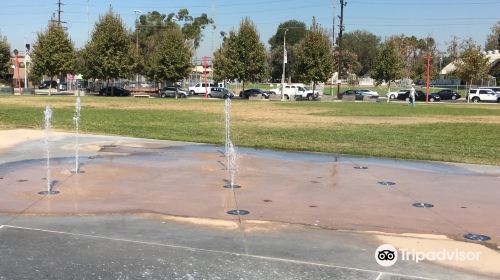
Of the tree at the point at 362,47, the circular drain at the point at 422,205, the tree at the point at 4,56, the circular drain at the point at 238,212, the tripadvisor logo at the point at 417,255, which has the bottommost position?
the tripadvisor logo at the point at 417,255

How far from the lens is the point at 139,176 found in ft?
28.9

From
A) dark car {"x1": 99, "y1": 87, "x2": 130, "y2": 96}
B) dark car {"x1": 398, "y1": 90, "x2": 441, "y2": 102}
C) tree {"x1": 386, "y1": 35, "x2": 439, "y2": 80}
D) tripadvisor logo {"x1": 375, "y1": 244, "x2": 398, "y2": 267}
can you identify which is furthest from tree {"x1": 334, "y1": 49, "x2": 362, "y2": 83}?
tripadvisor logo {"x1": 375, "y1": 244, "x2": 398, "y2": 267}

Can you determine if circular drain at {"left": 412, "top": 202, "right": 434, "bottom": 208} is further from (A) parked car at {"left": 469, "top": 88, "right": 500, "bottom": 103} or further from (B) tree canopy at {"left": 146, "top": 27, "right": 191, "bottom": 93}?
(B) tree canopy at {"left": 146, "top": 27, "right": 191, "bottom": 93}

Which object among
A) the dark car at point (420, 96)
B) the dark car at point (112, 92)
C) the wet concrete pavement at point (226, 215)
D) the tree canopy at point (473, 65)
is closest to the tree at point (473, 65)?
the tree canopy at point (473, 65)

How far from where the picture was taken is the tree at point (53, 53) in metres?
57.2

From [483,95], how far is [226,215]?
56456 millimetres

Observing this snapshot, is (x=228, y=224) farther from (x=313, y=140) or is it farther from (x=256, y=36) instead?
(x=256, y=36)

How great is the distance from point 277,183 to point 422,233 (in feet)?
9.97

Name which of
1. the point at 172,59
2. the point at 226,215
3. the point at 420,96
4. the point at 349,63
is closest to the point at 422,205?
the point at 226,215

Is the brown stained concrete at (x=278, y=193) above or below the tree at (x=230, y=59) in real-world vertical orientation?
below

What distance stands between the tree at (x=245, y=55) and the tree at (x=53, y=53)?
1633 centimetres

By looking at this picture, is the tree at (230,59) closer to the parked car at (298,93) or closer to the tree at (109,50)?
the parked car at (298,93)

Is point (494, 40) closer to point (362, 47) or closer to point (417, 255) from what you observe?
point (362, 47)

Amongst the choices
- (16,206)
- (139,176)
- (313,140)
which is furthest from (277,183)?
(313,140)
